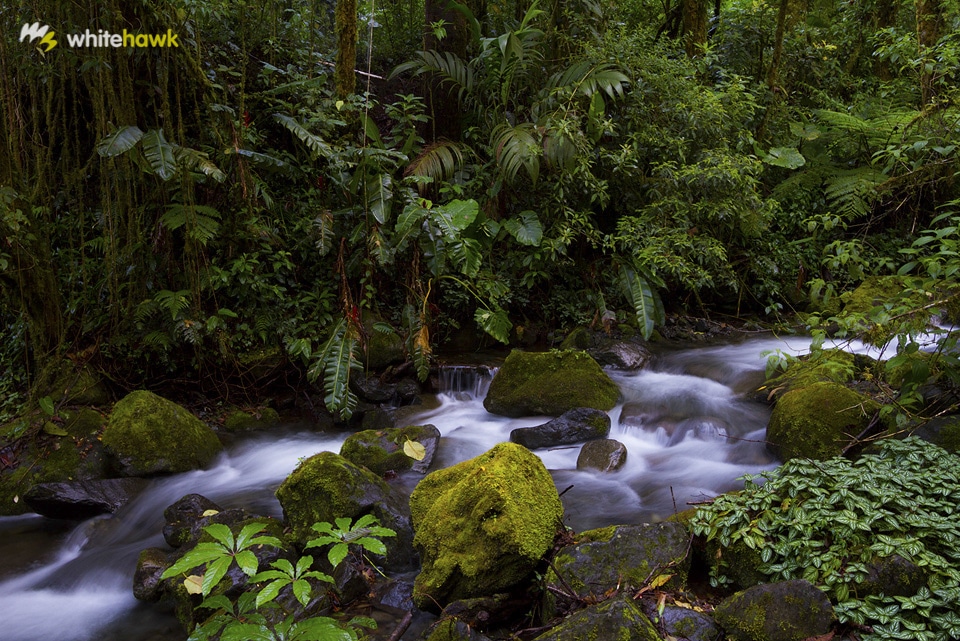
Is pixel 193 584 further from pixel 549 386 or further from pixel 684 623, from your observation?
pixel 549 386

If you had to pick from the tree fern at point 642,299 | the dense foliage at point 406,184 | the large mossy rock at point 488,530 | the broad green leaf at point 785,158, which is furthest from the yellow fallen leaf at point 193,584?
the broad green leaf at point 785,158

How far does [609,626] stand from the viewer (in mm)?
2438

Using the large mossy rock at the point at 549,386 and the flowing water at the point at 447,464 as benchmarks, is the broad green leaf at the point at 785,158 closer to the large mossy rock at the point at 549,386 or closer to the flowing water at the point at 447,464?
the flowing water at the point at 447,464

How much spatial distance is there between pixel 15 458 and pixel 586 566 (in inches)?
191

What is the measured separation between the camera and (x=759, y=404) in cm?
588

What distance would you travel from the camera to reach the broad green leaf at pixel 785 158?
27.5 feet

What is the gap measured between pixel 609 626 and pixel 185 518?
3115mm

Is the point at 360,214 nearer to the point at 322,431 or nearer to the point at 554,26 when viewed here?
the point at 322,431

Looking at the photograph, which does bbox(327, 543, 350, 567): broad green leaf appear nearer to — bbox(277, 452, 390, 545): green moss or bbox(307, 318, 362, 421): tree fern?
bbox(277, 452, 390, 545): green moss

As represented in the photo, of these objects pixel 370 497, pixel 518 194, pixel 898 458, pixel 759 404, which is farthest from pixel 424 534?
pixel 518 194

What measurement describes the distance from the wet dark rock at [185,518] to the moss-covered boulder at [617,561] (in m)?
2.39

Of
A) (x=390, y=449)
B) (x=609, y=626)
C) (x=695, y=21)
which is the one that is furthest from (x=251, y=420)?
(x=695, y=21)

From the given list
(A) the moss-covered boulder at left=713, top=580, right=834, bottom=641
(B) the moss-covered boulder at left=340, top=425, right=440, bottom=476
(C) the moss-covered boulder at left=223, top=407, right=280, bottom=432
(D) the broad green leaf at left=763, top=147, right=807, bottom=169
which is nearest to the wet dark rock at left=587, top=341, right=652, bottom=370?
(B) the moss-covered boulder at left=340, top=425, right=440, bottom=476

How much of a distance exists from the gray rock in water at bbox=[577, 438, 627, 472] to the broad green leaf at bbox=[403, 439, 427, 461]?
1268 mm
